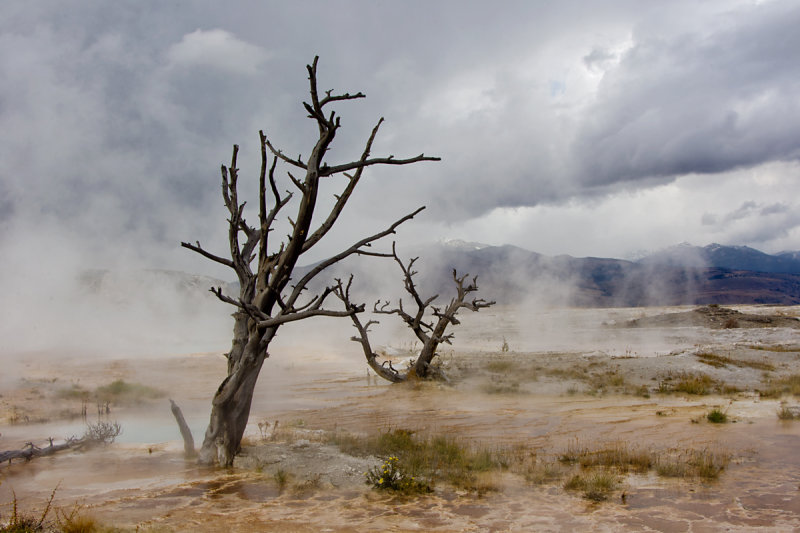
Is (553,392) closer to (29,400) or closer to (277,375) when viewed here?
(277,375)

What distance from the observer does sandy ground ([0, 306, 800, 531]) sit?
19.4 ft

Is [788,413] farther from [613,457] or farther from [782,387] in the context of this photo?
[613,457]

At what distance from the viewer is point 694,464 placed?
302 inches

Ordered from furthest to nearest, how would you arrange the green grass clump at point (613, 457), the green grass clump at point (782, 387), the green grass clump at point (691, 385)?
the green grass clump at point (691, 385)
the green grass clump at point (782, 387)
the green grass clump at point (613, 457)

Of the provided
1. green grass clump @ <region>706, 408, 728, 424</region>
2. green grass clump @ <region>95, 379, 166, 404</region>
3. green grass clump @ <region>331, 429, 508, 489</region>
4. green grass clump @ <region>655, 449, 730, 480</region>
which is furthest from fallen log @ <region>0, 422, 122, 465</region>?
green grass clump @ <region>706, 408, 728, 424</region>

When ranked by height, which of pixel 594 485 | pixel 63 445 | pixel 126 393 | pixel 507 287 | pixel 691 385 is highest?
pixel 507 287

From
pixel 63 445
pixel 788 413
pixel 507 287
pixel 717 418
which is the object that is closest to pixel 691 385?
pixel 788 413

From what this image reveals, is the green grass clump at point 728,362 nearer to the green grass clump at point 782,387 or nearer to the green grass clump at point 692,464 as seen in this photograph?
the green grass clump at point 782,387

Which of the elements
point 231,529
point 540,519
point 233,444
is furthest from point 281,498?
point 540,519

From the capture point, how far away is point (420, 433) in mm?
10805

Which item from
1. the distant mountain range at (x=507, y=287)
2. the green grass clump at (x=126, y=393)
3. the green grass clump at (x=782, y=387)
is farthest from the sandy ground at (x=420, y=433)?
the distant mountain range at (x=507, y=287)

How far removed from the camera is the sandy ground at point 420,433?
5922 mm

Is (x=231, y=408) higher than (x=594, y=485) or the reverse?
higher

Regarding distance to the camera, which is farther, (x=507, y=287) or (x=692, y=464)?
(x=507, y=287)
